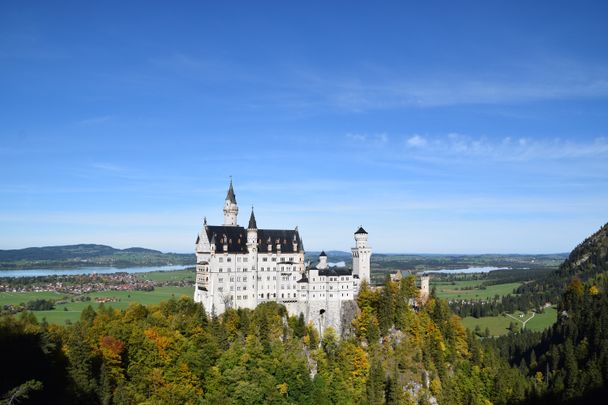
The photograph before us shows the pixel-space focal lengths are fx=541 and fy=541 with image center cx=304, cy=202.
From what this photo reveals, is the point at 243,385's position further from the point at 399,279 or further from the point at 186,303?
the point at 399,279

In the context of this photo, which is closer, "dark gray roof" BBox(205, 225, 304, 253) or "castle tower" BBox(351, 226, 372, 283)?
"dark gray roof" BBox(205, 225, 304, 253)

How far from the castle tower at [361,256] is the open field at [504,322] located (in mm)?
84245

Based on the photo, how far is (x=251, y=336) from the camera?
3364 inches

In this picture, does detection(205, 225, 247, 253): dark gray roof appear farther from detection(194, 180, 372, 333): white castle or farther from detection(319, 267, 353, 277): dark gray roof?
detection(319, 267, 353, 277): dark gray roof

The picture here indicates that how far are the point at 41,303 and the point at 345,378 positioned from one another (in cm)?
12673

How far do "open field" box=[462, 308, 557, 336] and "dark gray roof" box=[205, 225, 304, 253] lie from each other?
94.5 meters

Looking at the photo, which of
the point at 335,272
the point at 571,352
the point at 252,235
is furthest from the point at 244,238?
the point at 571,352

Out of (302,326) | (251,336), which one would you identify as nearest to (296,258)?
(302,326)

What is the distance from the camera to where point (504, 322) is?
7195 inches

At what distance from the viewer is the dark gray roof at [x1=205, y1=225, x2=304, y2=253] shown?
9638cm

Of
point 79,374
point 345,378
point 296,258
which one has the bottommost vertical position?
point 345,378

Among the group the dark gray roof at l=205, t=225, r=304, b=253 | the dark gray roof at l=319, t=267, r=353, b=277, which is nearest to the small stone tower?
the dark gray roof at l=319, t=267, r=353, b=277

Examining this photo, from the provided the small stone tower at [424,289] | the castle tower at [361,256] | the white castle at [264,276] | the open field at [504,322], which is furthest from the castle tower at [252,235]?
the open field at [504,322]

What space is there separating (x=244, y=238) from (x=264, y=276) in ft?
25.9
